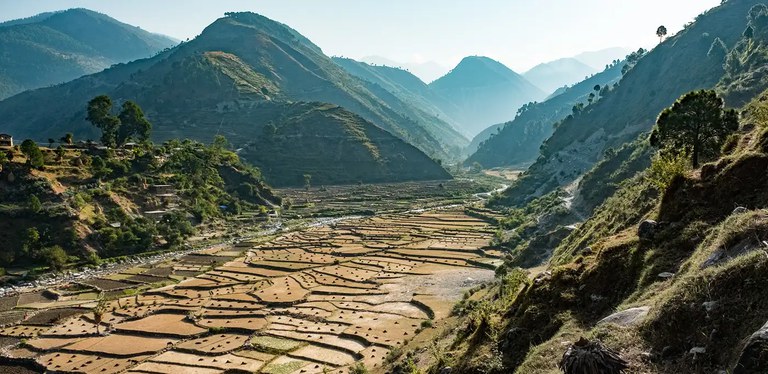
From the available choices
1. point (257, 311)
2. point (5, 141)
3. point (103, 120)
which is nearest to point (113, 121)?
point (103, 120)

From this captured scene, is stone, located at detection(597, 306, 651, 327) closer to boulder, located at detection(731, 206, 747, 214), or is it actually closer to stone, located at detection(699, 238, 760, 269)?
stone, located at detection(699, 238, 760, 269)

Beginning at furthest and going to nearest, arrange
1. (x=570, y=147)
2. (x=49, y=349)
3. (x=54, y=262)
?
(x=570, y=147), (x=54, y=262), (x=49, y=349)

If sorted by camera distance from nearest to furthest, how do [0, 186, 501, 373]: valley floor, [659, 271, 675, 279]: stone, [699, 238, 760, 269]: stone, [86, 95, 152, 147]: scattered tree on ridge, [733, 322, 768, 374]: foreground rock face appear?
[733, 322, 768, 374]: foreground rock face → [699, 238, 760, 269]: stone → [659, 271, 675, 279]: stone → [0, 186, 501, 373]: valley floor → [86, 95, 152, 147]: scattered tree on ridge

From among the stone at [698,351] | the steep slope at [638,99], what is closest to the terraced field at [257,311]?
the stone at [698,351]

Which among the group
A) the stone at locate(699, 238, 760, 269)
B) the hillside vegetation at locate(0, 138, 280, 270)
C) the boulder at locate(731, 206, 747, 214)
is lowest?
the hillside vegetation at locate(0, 138, 280, 270)

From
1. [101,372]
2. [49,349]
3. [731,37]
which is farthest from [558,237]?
[731,37]

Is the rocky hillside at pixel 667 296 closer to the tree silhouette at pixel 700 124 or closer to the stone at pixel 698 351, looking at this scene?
the stone at pixel 698 351

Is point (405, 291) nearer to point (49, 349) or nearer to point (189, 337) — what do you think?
point (189, 337)

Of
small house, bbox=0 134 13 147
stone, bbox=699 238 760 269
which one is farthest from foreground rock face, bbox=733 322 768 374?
small house, bbox=0 134 13 147
